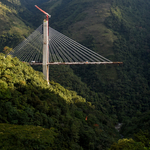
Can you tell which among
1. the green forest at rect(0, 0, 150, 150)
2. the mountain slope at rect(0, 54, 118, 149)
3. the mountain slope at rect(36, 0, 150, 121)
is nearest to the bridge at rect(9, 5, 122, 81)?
the green forest at rect(0, 0, 150, 150)

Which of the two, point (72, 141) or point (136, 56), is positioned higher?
point (136, 56)

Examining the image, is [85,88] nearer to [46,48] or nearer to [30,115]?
[46,48]

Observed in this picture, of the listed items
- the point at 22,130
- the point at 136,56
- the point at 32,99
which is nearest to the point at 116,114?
the point at 136,56

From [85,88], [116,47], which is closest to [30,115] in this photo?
[85,88]

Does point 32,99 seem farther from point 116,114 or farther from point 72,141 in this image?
point 116,114

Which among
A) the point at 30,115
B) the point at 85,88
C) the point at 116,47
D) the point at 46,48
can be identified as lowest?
the point at 85,88

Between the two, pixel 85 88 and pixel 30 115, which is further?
pixel 85 88

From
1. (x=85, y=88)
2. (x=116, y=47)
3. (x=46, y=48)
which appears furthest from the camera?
(x=116, y=47)

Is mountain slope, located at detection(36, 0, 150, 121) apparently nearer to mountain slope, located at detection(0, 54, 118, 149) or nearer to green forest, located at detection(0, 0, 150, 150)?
green forest, located at detection(0, 0, 150, 150)
